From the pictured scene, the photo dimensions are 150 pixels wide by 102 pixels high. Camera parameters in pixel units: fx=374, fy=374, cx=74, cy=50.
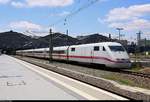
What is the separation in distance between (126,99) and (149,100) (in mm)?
900

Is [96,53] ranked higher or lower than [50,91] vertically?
higher

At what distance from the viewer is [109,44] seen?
117ft

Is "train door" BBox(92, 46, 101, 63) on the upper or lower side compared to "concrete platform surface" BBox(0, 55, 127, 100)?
upper

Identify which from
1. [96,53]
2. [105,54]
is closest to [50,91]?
[105,54]

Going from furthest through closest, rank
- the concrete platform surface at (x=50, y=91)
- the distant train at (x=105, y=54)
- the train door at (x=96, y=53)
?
the train door at (x=96, y=53)
the distant train at (x=105, y=54)
the concrete platform surface at (x=50, y=91)

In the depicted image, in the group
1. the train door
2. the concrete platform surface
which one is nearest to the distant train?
the train door

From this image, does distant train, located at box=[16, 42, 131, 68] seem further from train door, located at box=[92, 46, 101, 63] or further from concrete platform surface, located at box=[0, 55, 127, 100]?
concrete platform surface, located at box=[0, 55, 127, 100]

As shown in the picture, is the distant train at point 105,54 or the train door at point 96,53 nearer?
the distant train at point 105,54

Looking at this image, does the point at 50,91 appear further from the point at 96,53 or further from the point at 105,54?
the point at 96,53

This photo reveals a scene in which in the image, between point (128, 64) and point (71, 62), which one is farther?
point (71, 62)

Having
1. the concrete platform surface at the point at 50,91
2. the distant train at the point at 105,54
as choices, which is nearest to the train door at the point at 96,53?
the distant train at the point at 105,54

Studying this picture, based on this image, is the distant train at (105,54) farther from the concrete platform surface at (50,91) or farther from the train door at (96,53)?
the concrete platform surface at (50,91)

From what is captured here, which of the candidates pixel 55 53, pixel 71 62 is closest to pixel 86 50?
pixel 71 62

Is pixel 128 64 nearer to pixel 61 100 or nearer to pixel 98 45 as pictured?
pixel 98 45
